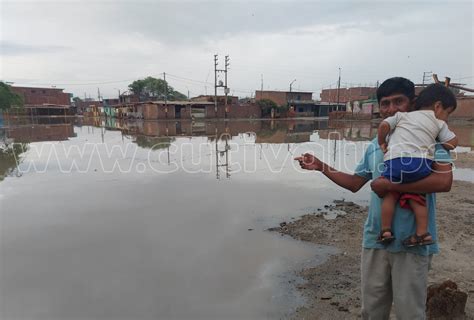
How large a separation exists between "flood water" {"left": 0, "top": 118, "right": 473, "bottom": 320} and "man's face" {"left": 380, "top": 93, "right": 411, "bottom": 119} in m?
2.30

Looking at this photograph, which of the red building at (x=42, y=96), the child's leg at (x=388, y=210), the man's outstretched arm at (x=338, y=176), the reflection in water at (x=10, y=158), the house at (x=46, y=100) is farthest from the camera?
the red building at (x=42, y=96)

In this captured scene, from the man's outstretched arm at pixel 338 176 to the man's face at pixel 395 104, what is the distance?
0.51 m

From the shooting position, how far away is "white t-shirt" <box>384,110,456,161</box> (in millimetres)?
1842

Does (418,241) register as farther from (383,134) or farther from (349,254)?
(349,254)

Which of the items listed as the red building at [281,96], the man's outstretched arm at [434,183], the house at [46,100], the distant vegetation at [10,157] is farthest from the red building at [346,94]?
the man's outstretched arm at [434,183]

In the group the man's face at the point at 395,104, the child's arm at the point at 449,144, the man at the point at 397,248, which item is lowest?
the man at the point at 397,248

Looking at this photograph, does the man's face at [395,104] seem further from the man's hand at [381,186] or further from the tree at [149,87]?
the tree at [149,87]

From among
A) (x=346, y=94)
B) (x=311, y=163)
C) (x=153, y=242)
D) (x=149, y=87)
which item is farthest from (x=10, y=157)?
(x=346, y=94)

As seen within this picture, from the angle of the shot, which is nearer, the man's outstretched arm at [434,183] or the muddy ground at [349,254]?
the man's outstretched arm at [434,183]

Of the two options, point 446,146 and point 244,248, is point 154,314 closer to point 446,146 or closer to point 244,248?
point 244,248

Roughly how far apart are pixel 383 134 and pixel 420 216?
53 centimetres

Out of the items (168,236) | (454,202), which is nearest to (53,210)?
(168,236)

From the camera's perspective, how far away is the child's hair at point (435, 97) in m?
1.88

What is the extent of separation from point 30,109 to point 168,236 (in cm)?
5536
